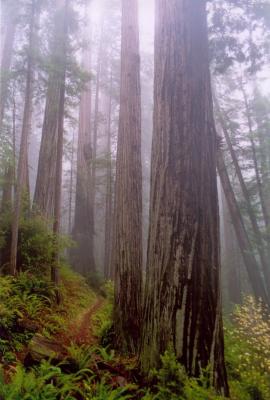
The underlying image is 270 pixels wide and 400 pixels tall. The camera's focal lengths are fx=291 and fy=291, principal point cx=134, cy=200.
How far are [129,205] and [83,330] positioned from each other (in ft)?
8.76

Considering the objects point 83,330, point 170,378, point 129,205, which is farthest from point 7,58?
point 170,378

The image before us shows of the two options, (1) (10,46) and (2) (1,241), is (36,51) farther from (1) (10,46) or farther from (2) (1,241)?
(1) (10,46)

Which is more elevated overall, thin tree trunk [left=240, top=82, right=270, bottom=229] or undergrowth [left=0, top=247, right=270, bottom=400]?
thin tree trunk [left=240, top=82, right=270, bottom=229]

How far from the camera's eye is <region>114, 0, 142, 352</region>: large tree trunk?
4.58m

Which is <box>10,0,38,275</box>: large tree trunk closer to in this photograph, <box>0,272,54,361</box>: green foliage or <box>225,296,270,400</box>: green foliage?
<box>0,272,54,361</box>: green foliage

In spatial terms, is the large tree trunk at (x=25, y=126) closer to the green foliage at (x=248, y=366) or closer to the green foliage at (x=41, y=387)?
the green foliage at (x=41, y=387)

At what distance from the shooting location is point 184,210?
3.13 meters

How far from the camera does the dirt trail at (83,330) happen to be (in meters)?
4.91

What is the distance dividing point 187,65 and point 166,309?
2794 mm

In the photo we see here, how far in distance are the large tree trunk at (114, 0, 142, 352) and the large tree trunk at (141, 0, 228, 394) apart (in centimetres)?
136

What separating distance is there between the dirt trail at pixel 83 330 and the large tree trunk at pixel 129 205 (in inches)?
29.1

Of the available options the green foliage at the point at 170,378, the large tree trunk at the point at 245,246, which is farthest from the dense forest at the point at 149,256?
the large tree trunk at the point at 245,246

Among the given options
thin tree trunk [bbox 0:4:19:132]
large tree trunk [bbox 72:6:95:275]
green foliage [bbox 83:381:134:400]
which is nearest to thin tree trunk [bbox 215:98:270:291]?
large tree trunk [bbox 72:6:95:275]

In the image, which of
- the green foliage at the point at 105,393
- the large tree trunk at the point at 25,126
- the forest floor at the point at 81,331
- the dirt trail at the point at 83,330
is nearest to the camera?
the green foliage at the point at 105,393
